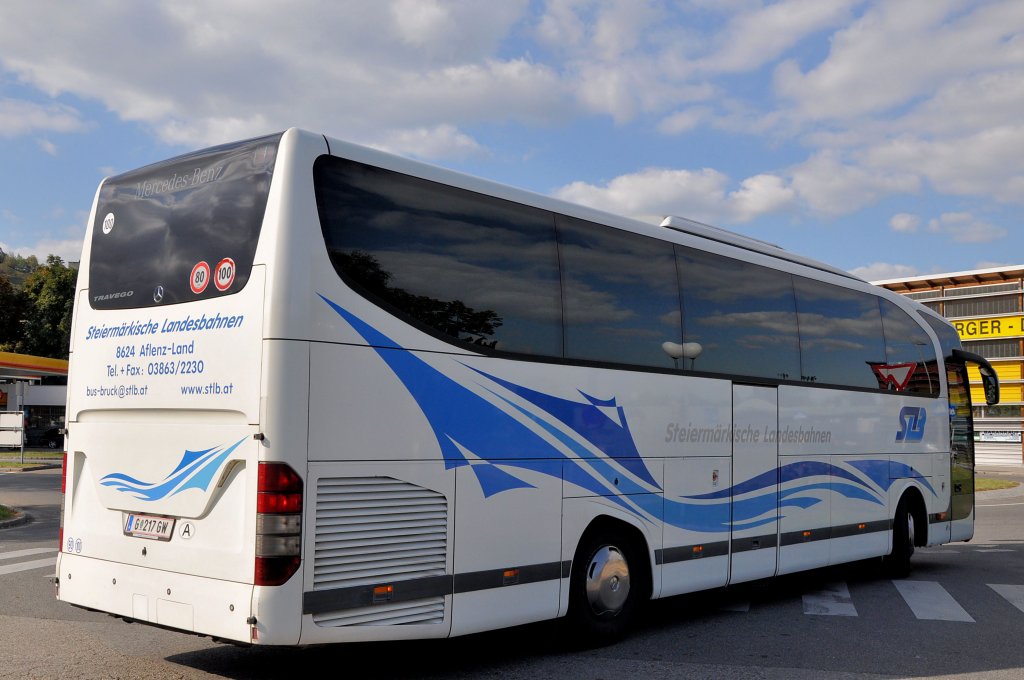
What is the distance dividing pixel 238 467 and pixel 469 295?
2086mm

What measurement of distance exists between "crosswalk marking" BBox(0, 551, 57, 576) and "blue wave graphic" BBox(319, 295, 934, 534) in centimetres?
770

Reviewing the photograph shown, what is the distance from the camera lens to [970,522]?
1497cm

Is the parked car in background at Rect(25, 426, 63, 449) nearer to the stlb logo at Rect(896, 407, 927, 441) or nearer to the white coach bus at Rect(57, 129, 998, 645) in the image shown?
the stlb logo at Rect(896, 407, 927, 441)

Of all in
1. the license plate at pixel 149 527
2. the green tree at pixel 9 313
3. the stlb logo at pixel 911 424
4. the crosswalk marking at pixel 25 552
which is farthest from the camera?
the green tree at pixel 9 313

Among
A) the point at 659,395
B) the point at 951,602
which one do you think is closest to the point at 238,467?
the point at 659,395

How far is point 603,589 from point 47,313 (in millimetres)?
67215

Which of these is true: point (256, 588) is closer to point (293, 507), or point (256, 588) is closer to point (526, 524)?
point (293, 507)

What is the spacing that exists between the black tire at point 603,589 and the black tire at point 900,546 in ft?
19.2

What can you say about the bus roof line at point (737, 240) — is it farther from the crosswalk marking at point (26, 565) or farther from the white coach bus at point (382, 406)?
the crosswalk marking at point (26, 565)

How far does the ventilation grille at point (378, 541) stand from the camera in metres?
6.06

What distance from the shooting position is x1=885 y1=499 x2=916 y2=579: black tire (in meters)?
13.0

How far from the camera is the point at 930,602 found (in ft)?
35.8


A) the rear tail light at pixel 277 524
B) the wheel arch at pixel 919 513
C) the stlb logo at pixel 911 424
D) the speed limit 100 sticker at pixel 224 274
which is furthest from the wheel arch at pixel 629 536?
the wheel arch at pixel 919 513

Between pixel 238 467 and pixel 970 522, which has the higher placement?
pixel 238 467
